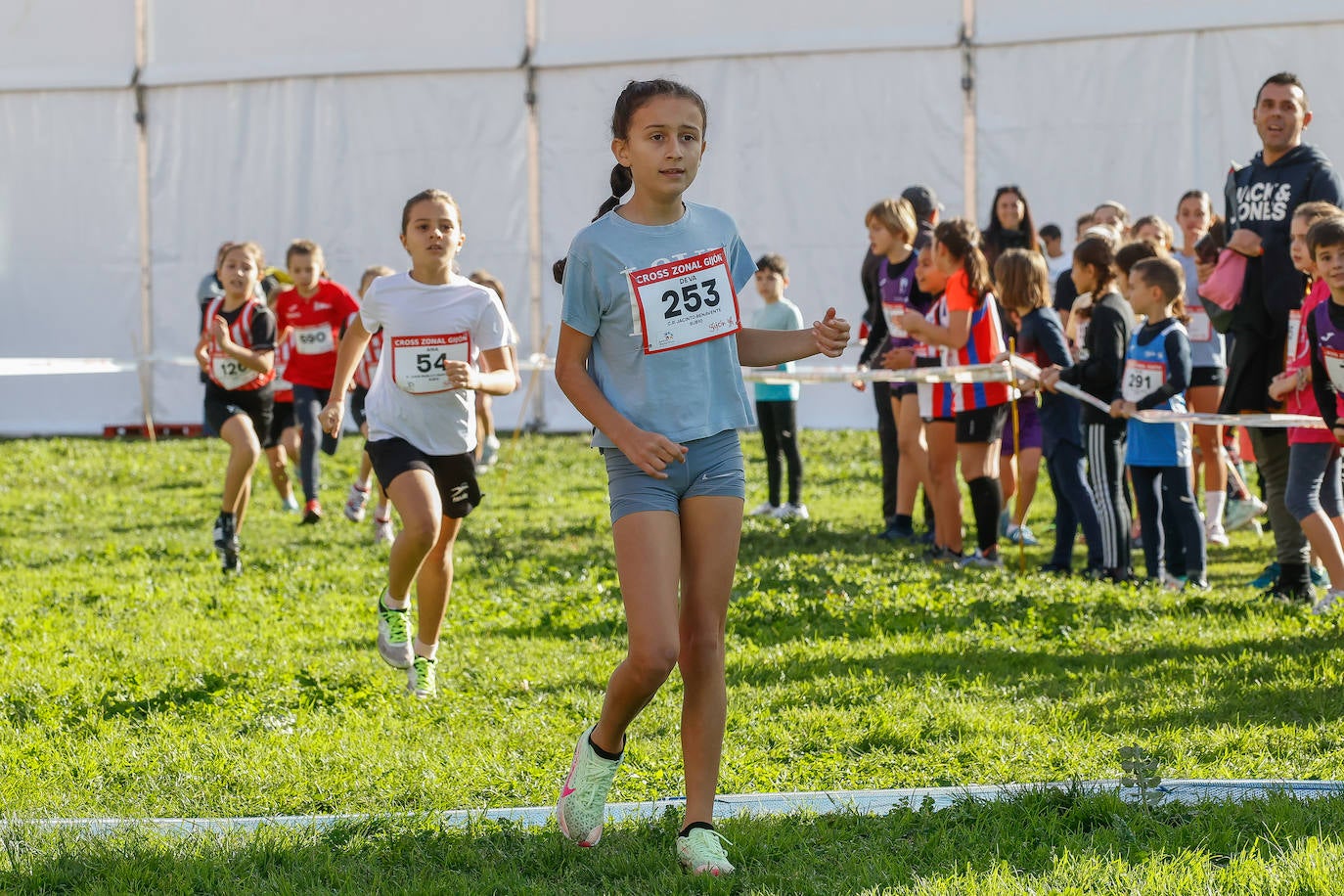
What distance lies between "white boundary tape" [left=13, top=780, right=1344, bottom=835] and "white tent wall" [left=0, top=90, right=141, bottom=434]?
15344 millimetres

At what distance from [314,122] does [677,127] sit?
15.3 metres

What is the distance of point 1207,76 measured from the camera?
52.9 feet

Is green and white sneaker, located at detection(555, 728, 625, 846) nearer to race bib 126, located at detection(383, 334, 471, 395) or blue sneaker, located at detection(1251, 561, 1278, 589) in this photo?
race bib 126, located at detection(383, 334, 471, 395)

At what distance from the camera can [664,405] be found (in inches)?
157

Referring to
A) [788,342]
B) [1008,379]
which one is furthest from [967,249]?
[788,342]

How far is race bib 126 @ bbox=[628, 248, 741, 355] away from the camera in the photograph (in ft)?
13.0

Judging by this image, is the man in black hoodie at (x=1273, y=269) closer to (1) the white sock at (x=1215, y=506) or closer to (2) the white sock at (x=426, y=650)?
(1) the white sock at (x=1215, y=506)

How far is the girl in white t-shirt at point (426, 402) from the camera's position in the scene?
20.2 ft

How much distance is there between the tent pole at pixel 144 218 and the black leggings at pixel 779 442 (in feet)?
31.2

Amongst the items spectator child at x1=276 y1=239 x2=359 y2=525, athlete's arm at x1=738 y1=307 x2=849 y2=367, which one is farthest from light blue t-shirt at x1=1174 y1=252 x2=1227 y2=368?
athlete's arm at x1=738 y1=307 x2=849 y2=367

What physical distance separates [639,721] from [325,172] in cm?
1400

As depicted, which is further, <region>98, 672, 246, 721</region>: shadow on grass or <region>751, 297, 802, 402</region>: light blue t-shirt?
<region>751, 297, 802, 402</region>: light blue t-shirt

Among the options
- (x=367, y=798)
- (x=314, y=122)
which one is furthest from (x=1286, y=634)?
(x=314, y=122)

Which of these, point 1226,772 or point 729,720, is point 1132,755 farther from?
point 729,720
